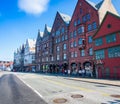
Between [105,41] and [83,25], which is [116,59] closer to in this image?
[105,41]

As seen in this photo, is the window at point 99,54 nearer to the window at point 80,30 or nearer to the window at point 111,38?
the window at point 111,38

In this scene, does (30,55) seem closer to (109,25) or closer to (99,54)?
(99,54)

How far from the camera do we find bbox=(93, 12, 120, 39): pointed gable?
27.2m

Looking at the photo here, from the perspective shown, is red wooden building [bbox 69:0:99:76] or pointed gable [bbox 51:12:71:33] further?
pointed gable [bbox 51:12:71:33]

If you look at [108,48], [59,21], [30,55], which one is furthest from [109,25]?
[30,55]

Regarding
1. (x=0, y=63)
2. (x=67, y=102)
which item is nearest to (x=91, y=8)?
(x=67, y=102)

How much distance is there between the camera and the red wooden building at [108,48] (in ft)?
87.9

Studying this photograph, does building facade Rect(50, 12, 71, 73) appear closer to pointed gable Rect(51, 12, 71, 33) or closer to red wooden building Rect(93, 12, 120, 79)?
pointed gable Rect(51, 12, 71, 33)

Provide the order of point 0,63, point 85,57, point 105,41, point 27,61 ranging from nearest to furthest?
point 105,41 < point 85,57 < point 27,61 < point 0,63

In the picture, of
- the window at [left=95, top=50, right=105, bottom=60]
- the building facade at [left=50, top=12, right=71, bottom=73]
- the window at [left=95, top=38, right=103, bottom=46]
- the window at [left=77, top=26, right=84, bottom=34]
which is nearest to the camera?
the window at [left=95, top=50, right=105, bottom=60]

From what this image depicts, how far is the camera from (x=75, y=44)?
4406 cm

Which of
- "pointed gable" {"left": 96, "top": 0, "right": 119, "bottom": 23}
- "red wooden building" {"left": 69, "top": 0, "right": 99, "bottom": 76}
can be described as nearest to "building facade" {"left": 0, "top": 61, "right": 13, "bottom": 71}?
"red wooden building" {"left": 69, "top": 0, "right": 99, "bottom": 76}

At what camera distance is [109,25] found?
28766 mm

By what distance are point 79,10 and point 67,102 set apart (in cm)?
3851
